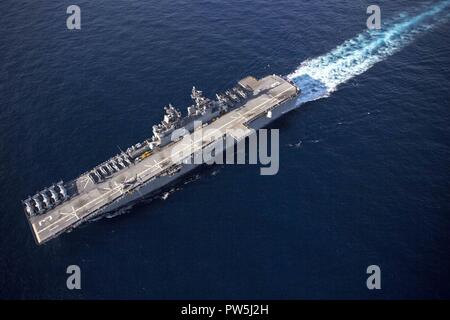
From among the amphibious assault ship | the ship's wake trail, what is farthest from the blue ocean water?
the amphibious assault ship

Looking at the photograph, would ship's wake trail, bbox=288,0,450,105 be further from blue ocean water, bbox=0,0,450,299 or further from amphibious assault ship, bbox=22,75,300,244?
amphibious assault ship, bbox=22,75,300,244

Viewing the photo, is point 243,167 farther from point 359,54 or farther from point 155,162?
point 359,54

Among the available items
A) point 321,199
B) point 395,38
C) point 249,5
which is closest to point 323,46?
point 395,38

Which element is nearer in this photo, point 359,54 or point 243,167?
point 243,167

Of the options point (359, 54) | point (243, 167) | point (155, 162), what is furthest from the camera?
point (359, 54)

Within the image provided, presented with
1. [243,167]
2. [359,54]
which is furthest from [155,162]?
[359,54]

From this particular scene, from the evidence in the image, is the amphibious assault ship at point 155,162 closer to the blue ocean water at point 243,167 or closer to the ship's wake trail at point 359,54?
the blue ocean water at point 243,167
